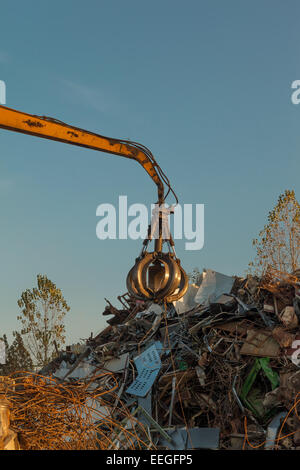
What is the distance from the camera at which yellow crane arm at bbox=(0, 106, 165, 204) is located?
4.78 metres

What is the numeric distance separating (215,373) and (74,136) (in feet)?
19.6

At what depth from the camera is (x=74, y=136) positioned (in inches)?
208

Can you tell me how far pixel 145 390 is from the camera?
9.77 metres

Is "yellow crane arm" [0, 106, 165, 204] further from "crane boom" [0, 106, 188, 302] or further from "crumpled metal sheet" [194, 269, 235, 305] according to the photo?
"crumpled metal sheet" [194, 269, 235, 305]

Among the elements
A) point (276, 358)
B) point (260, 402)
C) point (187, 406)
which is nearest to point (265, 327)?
point (276, 358)

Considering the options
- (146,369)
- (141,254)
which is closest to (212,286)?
(146,369)

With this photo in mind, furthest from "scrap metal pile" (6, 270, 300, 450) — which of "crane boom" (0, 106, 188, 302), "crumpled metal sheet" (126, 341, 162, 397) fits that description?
"crane boom" (0, 106, 188, 302)

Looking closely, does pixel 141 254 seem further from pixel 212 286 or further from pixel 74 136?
pixel 212 286

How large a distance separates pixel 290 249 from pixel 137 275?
53.3 feet

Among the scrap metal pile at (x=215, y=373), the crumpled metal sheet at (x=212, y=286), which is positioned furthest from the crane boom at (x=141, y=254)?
the crumpled metal sheet at (x=212, y=286)

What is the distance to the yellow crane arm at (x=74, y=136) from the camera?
15.7ft

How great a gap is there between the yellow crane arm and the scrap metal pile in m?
4.02
